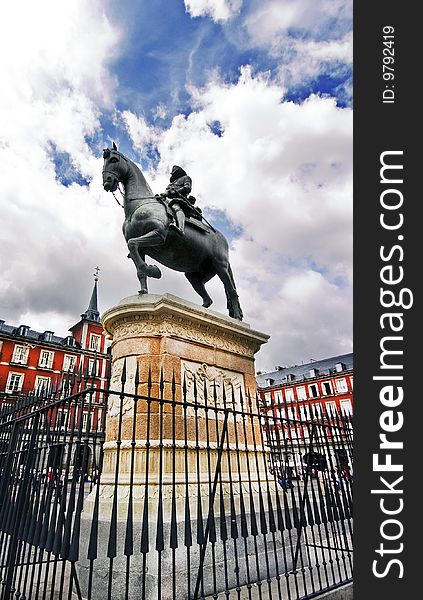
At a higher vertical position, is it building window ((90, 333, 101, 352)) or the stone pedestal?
building window ((90, 333, 101, 352))

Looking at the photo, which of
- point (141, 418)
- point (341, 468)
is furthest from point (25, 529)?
point (341, 468)

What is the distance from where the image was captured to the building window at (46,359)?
37.3 m

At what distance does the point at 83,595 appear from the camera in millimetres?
3457

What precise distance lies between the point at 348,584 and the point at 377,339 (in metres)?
3.22

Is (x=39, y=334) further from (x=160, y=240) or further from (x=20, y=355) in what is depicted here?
(x=160, y=240)

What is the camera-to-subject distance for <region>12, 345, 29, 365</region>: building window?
3578cm

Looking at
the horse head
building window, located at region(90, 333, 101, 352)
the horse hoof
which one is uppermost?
building window, located at region(90, 333, 101, 352)

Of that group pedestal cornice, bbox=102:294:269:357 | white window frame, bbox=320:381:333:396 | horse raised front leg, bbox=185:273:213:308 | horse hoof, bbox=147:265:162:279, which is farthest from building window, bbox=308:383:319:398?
horse hoof, bbox=147:265:162:279

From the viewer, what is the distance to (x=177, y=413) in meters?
4.55

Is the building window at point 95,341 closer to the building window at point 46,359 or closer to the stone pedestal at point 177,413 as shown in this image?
the building window at point 46,359

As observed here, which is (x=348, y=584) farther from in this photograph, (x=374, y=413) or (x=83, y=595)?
(x=83, y=595)

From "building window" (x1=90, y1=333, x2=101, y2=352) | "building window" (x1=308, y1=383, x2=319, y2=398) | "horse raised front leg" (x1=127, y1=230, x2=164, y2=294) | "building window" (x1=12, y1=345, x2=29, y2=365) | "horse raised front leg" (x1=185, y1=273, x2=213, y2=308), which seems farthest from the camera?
"building window" (x1=308, y1=383, x2=319, y2=398)

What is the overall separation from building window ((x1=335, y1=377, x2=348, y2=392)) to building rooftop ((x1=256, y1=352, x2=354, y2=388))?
1.55m

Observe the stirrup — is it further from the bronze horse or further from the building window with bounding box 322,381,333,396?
the building window with bounding box 322,381,333,396
